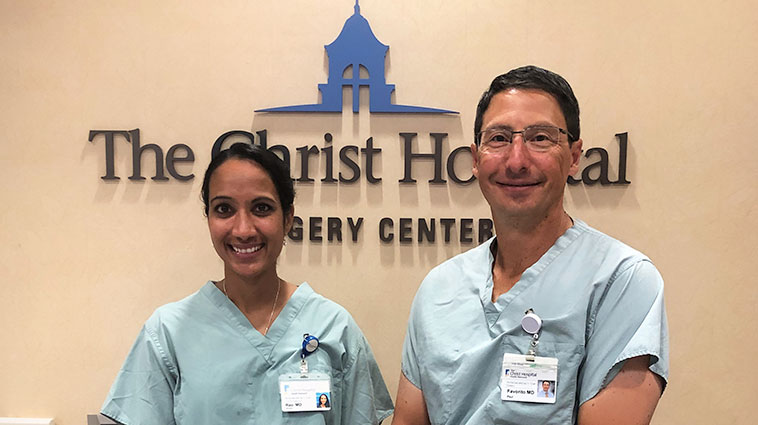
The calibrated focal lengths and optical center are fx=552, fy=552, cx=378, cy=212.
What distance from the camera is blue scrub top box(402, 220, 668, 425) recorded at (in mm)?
1077

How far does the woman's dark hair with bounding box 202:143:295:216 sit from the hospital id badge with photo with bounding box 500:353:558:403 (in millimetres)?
711

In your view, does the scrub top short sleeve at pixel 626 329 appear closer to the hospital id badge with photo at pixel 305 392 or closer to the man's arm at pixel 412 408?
A: the man's arm at pixel 412 408

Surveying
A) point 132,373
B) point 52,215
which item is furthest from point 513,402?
point 52,215

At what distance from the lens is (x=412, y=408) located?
1.34 meters

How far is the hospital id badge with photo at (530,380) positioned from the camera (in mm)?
1128

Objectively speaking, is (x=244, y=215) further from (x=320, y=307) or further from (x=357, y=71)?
(x=357, y=71)

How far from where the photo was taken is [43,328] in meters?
2.11

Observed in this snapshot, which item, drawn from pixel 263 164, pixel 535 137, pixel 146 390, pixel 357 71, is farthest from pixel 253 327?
pixel 357 71

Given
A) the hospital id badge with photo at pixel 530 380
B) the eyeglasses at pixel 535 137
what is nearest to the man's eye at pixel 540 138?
the eyeglasses at pixel 535 137

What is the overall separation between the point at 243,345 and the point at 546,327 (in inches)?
30.2

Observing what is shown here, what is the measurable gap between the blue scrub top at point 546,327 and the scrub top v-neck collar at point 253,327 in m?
0.34

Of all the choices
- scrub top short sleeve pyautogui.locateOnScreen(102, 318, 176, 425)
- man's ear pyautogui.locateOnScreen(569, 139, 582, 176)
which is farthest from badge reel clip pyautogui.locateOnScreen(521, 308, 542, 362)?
scrub top short sleeve pyautogui.locateOnScreen(102, 318, 176, 425)

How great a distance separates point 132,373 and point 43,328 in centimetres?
94

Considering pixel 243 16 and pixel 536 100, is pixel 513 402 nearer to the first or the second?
pixel 536 100
